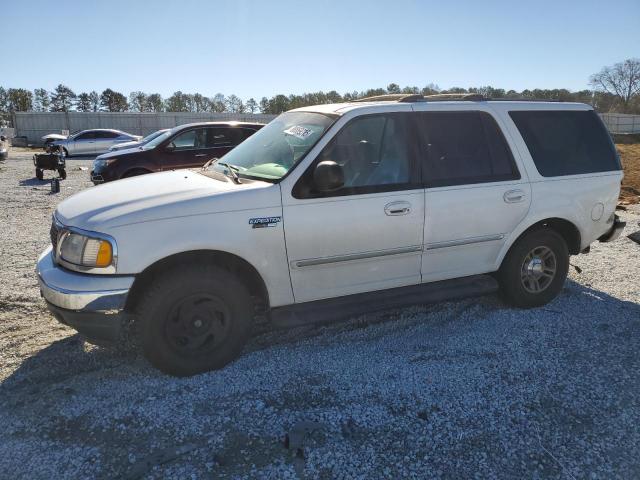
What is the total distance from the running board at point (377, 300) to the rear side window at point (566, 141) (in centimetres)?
126

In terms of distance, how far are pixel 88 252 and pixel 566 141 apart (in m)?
4.34

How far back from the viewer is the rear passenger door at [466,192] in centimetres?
396

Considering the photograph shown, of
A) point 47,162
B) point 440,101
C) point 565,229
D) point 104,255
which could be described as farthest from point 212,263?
point 47,162

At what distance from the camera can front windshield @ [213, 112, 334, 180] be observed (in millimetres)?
3697

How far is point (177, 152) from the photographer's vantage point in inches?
392

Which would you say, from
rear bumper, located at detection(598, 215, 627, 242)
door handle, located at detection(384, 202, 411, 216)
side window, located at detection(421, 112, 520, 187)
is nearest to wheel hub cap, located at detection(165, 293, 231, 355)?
door handle, located at detection(384, 202, 411, 216)

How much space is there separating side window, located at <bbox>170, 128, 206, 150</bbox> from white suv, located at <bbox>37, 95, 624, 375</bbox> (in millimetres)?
5783

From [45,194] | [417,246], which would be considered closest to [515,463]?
[417,246]

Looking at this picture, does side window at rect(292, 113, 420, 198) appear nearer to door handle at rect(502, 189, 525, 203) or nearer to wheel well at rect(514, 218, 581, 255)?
door handle at rect(502, 189, 525, 203)

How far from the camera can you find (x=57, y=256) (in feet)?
10.9

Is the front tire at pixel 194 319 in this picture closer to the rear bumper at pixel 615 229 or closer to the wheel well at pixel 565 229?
the wheel well at pixel 565 229

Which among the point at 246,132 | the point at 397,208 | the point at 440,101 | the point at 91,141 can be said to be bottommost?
the point at 397,208

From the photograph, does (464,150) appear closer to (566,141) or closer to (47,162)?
(566,141)

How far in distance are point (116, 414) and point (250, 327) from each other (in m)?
1.05
